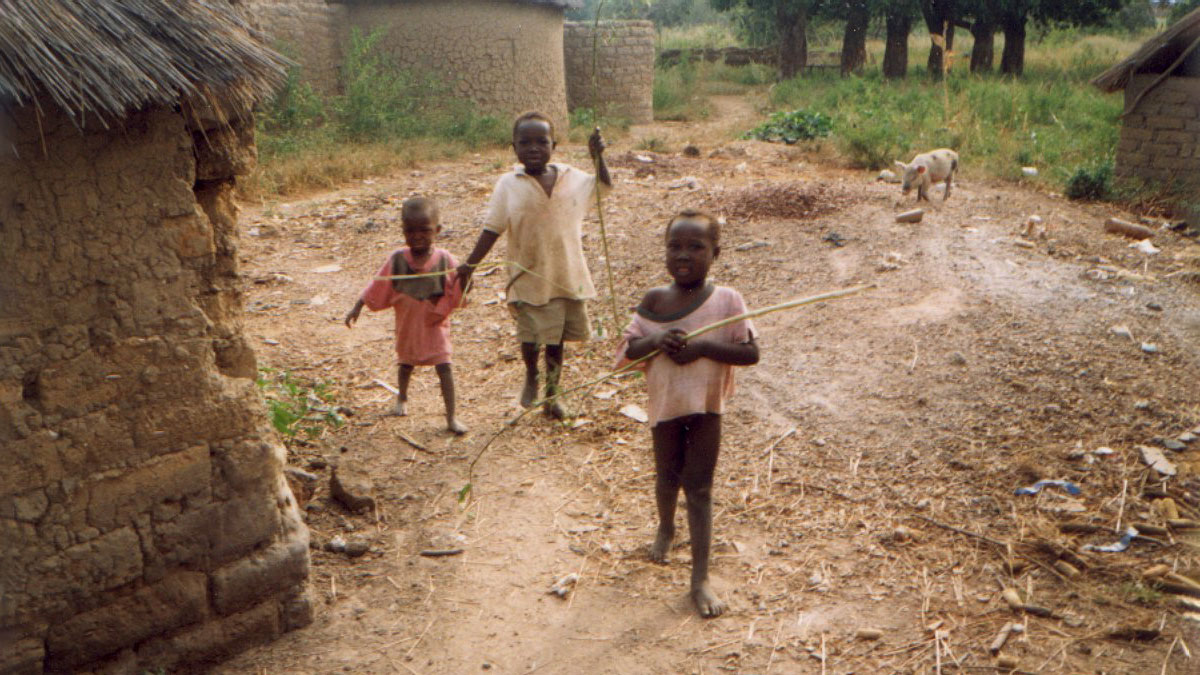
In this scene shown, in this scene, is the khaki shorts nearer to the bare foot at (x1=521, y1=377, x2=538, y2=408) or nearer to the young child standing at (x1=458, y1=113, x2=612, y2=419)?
the young child standing at (x1=458, y1=113, x2=612, y2=419)

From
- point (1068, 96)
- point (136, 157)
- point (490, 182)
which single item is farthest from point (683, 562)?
point (1068, 96)

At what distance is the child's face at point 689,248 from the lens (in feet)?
9.47

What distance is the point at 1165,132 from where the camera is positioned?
9016 mm

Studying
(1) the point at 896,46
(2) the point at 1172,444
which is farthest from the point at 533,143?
(1) the point at 896,46

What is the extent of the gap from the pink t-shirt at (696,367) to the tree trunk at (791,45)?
19051 millimetres

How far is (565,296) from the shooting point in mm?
4430

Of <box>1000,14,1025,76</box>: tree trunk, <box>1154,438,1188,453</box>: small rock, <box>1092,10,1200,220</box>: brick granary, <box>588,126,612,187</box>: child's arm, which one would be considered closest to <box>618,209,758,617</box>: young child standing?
<box>588,126,612,187</box>: child's arm

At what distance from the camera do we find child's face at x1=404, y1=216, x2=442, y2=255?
415 centimetres

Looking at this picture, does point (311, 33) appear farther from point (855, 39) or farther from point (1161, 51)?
point (855, 39)

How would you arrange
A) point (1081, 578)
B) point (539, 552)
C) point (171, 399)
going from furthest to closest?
point (539, 552) → point (1081, 578) → point (171, 399)

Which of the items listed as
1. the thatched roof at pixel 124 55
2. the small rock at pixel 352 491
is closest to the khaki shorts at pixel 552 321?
the small rock at pixel 352 491

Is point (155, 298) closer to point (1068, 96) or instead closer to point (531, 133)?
point (531, 133)

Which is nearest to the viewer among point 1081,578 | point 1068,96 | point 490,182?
point 1081,578

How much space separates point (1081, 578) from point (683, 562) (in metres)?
1.34
